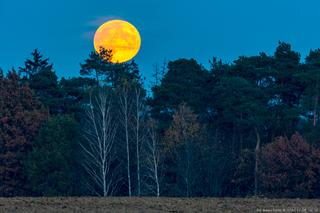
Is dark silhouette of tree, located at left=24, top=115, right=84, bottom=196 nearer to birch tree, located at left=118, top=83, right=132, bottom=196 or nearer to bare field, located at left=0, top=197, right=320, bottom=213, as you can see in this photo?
birch tree, located at left=118, top=83, right=132, bottom=196

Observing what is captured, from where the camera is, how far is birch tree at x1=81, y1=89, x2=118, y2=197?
48750mm

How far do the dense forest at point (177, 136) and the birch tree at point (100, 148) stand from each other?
0.12 metres

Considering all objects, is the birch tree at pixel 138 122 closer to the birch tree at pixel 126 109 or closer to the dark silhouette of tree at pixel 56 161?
the birch tree at pixel 126 109

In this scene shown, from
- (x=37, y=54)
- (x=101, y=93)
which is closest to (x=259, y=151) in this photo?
(x=101, y=93)

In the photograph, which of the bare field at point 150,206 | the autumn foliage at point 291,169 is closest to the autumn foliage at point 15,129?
the autumn foliage at point 291,169

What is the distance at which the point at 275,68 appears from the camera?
58406 mm

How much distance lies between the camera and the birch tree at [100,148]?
48750 millimetres

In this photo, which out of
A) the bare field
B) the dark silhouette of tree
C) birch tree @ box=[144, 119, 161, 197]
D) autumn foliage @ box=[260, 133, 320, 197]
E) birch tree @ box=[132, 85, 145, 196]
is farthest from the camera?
the dark silhouette of tree

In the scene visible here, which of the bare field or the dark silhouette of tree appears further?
the dark silhouette of tree

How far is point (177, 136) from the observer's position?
50906 millimetres

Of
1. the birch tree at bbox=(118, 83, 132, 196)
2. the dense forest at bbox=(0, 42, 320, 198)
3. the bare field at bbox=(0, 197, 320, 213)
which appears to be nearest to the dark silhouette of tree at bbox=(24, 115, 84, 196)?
the dense forest at bbox=(0, 42, 320, 198)

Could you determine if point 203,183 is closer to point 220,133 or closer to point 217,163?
point 217,163

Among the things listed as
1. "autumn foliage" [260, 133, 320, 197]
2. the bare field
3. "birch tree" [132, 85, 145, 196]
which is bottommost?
the bare field

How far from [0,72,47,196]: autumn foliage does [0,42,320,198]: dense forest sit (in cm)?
9
